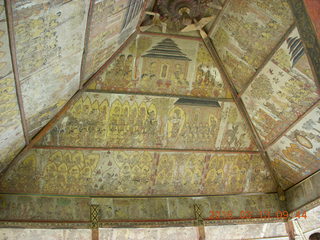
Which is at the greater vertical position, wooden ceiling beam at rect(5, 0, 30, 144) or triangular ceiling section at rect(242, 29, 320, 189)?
triangular ceiling section at rect(242, 29, 320, 189)

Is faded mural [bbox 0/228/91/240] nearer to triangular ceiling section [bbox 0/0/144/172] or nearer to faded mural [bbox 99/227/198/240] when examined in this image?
faded mural [bbox 99/227/198/240]

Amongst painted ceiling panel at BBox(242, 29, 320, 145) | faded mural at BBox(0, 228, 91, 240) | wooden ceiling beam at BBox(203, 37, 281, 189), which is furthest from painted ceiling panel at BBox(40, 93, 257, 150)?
faded mural at BBox(0, 228, 91, 240)

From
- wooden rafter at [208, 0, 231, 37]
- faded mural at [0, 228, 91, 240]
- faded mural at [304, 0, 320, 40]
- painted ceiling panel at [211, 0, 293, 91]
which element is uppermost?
wooden rafter at [208, 0, 231, 37]

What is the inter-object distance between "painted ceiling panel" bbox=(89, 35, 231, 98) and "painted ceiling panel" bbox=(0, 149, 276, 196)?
4.89 ft

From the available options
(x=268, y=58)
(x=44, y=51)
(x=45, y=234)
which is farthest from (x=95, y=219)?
(x=268, y=58)

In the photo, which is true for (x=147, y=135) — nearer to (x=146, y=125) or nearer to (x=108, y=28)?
(x=146, y=125)

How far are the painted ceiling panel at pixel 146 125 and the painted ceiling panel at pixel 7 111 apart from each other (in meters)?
0.83

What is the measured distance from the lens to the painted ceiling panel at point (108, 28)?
517cm

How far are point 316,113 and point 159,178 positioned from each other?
3669mm

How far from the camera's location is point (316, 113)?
23.0 ft

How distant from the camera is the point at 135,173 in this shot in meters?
8.41

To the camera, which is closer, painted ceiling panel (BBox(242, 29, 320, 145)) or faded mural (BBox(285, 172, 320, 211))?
painted ceiling panel (BBox(242, 29, 320, 145))

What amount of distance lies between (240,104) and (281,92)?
126cm

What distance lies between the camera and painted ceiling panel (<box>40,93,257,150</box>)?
7.68m
